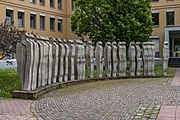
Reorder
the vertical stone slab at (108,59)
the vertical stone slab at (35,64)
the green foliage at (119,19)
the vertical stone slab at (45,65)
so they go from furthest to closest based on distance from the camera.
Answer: the green foliage at (119,19) → the vertical stone slab at (108,59) → the vertical stone slab at (45,65) → the vertical stone slab at (35,64)

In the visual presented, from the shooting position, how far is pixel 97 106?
8555 mm

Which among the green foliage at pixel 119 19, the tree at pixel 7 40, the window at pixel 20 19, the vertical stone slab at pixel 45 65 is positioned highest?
the window at pixel 20 19

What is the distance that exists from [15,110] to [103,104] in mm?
2392

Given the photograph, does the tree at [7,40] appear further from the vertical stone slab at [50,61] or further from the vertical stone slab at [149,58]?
the vertical stone slab at [149,58]

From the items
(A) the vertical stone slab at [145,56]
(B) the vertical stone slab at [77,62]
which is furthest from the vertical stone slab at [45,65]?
(A) the vertical stone slab at [145,56]

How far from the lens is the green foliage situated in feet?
68.9

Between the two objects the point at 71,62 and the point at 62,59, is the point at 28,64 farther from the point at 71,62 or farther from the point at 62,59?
the point at 71,62

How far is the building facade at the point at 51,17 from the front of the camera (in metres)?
34.1

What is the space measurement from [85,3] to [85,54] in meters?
7.95

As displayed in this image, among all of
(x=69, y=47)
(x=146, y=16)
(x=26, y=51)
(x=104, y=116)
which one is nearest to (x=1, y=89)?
(x=26, y=51)

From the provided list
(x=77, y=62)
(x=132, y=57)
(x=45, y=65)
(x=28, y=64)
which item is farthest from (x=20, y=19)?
(x=28, y=64)

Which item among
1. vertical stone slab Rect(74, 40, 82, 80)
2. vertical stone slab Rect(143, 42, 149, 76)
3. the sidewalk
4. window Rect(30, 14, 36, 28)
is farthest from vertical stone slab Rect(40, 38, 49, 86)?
window Rect(30, 14, 36, 28)

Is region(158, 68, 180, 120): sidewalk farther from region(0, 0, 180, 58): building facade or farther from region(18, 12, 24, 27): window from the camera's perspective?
region(18, 12, 24, 27): window

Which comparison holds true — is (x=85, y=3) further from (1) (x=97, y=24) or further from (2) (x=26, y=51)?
(2) (x=26, y=51)
